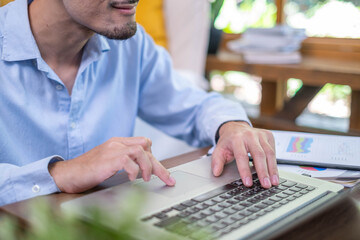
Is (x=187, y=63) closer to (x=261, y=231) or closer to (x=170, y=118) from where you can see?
(x=170, y=118)

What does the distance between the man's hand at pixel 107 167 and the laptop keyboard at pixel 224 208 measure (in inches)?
3.8

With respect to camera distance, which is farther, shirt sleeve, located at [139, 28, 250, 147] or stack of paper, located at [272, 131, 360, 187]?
shirt sleeve, located at [139, 28, 250, 147]

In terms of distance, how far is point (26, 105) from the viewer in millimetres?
961

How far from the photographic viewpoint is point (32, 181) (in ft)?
2.38

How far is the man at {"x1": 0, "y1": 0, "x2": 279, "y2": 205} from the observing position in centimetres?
78

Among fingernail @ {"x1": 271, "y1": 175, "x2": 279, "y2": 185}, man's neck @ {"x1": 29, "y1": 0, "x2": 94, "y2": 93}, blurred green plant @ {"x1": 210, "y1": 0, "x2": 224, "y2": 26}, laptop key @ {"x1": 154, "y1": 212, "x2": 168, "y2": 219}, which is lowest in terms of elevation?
fingernail @ {"x1": 271, "y1": 175, "x2": 279, "y2": 185}

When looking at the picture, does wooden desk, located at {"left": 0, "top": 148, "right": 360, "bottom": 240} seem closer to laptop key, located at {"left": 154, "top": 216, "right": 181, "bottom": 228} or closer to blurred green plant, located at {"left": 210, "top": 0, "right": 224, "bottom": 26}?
laptop key, located at {"left": 154, "top": 216, "right": 181, "bottom": 228}

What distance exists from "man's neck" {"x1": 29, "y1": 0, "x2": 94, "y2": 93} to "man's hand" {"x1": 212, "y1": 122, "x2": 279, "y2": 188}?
413mm

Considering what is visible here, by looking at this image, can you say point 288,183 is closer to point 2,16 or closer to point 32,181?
point 32,181

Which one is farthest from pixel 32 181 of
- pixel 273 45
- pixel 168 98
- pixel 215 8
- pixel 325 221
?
pixel 215 8

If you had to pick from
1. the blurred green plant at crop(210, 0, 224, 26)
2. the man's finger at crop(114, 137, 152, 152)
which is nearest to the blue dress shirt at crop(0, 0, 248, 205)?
the man's finger at crop(114, 137, 152, 152)

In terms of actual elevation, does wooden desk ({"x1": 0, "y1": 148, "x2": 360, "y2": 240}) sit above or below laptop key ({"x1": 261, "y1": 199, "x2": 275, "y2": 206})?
below

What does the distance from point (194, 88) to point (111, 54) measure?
0.82 feet

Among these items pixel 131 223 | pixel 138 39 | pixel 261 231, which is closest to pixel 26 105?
pixel 138 39
